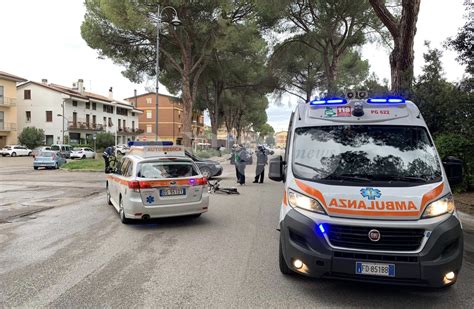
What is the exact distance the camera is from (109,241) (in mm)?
6250

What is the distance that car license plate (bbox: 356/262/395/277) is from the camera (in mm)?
3563

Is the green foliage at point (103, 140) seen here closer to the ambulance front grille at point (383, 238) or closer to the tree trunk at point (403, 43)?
the tree trunk at point (403, 43)

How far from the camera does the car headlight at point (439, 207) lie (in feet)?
12.0

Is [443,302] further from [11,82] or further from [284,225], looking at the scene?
[11,82]

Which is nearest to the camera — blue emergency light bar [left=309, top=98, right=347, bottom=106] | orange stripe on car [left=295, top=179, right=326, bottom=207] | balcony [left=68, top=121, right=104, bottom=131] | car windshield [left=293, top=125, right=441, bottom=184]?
orange stripe on car [left=295, top=179, right=326, bottom=207]

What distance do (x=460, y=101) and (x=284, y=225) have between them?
975 centimetres

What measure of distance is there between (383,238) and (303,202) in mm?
839

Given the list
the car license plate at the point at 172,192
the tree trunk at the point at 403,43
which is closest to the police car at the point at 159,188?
the car license plate at the point at 172,192

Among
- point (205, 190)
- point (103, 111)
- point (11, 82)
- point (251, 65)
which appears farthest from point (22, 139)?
point (205, 190)

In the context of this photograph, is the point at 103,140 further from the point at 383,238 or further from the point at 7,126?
the point at 383,238

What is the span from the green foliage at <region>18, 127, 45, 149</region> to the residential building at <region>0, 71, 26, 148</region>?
7.56 feet

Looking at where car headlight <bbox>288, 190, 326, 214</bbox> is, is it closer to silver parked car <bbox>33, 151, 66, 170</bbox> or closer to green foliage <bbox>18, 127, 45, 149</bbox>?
silver parked car <bbox>33, 151, 66, 170</bbox>

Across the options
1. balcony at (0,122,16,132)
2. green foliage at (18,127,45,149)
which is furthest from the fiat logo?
balcony at (0,122,16,132)

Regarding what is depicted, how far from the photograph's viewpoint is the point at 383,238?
3.62 metres
